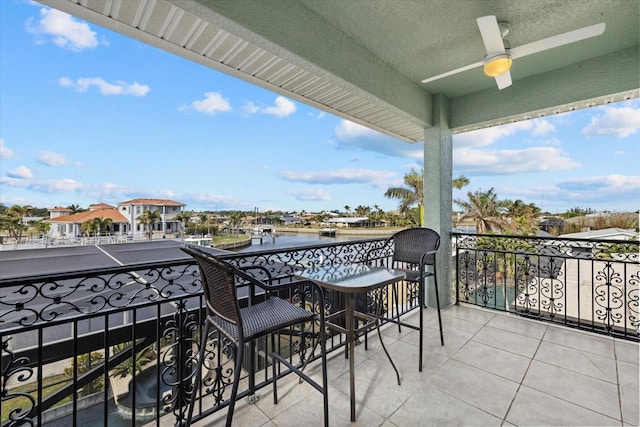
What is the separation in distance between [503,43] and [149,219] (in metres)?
9.66

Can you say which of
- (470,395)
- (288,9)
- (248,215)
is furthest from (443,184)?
(248,215)

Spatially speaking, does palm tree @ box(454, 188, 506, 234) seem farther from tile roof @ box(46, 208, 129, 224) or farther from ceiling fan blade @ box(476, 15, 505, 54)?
tile roof @ box(46, 208, 129, 224)

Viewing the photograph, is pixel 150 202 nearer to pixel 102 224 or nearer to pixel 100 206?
pixel 102 224

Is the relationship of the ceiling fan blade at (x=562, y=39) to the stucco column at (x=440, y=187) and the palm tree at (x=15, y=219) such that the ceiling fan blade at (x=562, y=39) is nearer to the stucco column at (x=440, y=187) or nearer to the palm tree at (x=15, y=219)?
the stucco column at (x=440, y=187)

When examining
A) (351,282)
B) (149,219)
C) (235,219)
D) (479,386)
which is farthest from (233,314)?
(149,219)

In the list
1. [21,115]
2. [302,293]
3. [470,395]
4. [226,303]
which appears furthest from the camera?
[21,115]

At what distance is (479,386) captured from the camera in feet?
6.37

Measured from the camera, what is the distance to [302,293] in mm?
2260

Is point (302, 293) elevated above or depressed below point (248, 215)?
below

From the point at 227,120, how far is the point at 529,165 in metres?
16.4

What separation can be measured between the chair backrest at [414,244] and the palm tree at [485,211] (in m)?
9.95

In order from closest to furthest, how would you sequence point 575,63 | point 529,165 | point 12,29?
point 575,63 < point 12,29 < point 529,165

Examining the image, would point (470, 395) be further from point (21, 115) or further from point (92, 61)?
point (92, 61)

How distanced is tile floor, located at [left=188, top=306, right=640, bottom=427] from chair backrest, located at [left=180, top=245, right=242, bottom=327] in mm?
845
